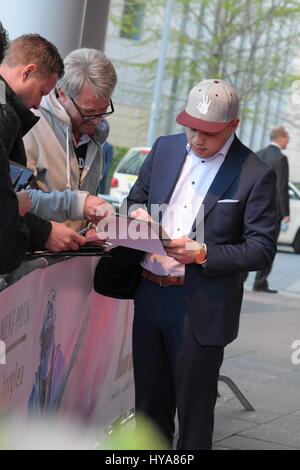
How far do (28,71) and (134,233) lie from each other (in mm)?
785

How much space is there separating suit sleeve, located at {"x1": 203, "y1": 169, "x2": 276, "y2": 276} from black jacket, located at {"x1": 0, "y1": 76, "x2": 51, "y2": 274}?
75 cm

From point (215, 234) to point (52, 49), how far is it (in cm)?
105

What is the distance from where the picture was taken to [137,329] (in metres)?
4.47

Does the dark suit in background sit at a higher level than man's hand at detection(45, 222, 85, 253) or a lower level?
lower

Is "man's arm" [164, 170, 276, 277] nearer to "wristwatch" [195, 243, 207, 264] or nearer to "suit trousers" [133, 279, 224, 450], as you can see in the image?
"wristwatch" [195, 243, 207, 264]

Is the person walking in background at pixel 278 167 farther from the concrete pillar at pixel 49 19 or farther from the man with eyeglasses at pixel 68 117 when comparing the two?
the man with eyeglasses at pixel 68 117

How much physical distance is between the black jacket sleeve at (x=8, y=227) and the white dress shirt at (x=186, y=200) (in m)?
1.24

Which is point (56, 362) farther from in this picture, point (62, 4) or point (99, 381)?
point (62, 4)

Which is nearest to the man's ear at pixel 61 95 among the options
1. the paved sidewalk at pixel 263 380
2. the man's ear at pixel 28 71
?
the man's ear at pixel 28 71

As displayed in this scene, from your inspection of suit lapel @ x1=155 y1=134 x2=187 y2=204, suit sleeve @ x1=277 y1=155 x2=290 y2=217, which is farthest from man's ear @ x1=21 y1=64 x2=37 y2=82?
suit sleeve @ x1=277 y1=155 x2=290 y2=217

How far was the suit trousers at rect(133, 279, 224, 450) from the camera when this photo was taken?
4289 millimetres

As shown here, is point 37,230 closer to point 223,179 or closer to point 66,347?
point 66,347

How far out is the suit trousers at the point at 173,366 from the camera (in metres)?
4.29

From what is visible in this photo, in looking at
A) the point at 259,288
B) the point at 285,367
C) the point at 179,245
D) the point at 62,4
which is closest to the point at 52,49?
the point at 179,245
